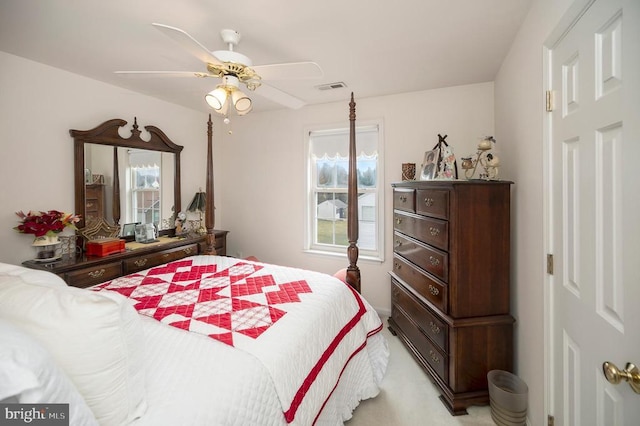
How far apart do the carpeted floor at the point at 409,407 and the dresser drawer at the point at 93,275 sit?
7.56 ft

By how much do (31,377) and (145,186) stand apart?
312 cm

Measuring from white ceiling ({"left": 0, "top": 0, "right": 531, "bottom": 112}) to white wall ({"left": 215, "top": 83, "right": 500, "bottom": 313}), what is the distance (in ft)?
1.21

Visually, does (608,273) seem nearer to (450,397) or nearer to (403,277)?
(450,397)

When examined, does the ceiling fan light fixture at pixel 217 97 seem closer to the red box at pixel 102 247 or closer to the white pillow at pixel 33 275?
the white pillow at pixel 33 275

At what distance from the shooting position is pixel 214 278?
209 cm

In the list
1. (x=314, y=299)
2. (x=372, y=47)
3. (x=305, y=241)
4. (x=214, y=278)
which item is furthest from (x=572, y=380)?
(x=305, y=241)

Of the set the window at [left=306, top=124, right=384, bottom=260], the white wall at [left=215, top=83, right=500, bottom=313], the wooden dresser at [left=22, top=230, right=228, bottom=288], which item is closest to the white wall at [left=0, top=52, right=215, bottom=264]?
the wooden dresser at [left=22, top=230, right=228, bottom=288]

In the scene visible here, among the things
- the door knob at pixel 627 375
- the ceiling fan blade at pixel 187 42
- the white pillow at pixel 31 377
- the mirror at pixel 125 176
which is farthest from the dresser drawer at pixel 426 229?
the mirror at pixel 125 176

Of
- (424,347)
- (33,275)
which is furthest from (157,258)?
(424,347)

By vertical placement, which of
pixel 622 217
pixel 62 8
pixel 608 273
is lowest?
pixel 608 273

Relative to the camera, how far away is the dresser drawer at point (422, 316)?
6.54 ft

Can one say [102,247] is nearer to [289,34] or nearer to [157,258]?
[157,258]

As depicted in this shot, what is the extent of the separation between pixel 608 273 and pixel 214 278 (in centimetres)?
210

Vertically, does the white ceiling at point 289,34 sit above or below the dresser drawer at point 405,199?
above
